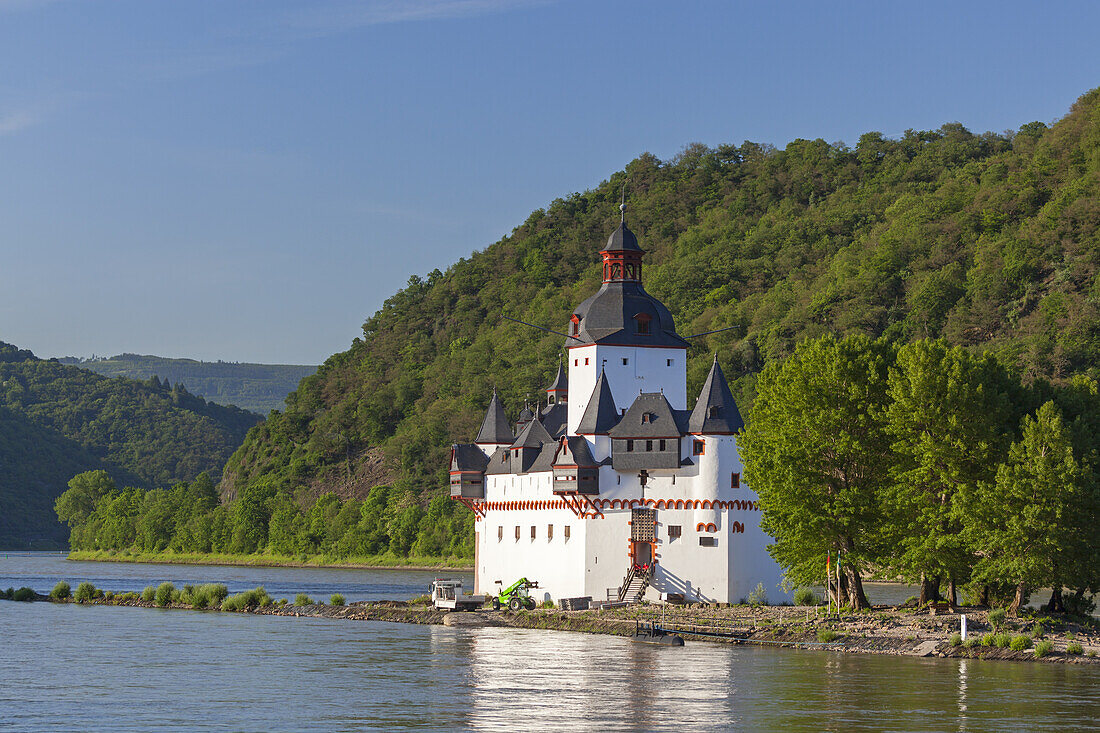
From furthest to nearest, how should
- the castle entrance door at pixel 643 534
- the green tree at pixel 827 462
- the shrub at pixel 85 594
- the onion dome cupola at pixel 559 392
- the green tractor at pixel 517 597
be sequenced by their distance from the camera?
the shrub at pixel 85 594, the onion dome cupola at pixel 559 392, the green tractor at pixel 517 597, the castle entrance door at pixel 643 534, the green tree at pixel 827 462

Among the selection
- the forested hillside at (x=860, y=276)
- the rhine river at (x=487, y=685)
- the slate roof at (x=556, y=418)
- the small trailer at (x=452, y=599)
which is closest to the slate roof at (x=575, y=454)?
the slate roof at (x=556, y=418)

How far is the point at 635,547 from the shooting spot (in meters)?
74.0

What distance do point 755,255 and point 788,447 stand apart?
114020 mm

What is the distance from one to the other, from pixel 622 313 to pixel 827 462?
18.3m

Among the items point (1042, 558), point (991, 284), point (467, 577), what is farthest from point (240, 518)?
point (1042, 558)

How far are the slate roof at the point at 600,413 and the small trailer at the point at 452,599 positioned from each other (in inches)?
430

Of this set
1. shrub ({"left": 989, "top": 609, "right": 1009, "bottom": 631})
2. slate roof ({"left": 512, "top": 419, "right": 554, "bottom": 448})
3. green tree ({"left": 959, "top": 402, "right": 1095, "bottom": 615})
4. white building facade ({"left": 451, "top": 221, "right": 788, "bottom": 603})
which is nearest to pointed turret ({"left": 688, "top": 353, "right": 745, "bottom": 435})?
white building facade ({"left": 451, "top": 221, "right": 788, "bottom": 603})

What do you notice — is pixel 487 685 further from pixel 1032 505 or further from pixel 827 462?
pixel 827 462

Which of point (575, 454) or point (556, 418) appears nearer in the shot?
point (575, 454)

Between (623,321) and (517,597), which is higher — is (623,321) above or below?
above

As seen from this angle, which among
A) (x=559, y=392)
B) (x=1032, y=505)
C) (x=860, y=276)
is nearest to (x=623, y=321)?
(x=559, y=392)

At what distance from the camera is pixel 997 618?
58594 mm

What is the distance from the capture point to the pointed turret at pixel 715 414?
7244 centimetres

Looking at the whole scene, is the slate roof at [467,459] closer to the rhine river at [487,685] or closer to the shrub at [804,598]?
the rhine river at [487,685]
